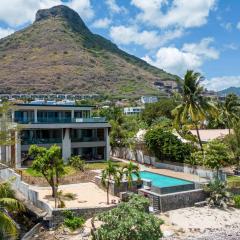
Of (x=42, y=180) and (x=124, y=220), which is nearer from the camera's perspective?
(x=124, y=220)

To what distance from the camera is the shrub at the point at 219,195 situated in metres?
29.1

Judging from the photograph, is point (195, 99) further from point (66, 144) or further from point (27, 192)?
point (27, 192)

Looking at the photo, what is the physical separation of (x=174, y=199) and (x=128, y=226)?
10903 mm

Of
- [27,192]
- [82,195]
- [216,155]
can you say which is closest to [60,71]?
[216,155]

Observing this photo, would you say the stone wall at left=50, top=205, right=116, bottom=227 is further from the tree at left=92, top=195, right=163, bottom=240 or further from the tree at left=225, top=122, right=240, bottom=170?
the tree at left=225, top=122, right=240, bottom=170

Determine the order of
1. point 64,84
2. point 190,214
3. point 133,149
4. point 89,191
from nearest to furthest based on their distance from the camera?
point 190,214
point 89,191
point 133,149
point 64,84

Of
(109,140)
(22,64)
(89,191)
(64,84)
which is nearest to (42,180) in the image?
(89,191)

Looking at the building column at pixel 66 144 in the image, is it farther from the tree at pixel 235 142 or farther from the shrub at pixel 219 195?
the shrub at pixel 219 195

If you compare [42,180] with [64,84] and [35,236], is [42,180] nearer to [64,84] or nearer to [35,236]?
[35,236]

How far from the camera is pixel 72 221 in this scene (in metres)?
24.2

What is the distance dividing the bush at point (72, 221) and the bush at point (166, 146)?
59.7 feet

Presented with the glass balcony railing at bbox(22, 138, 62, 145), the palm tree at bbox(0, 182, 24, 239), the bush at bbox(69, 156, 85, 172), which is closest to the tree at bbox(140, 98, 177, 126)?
the glass balcony railing at bbox(22, 138, 62, 145)

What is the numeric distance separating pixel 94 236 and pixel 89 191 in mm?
12233

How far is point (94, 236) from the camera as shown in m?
18.9
